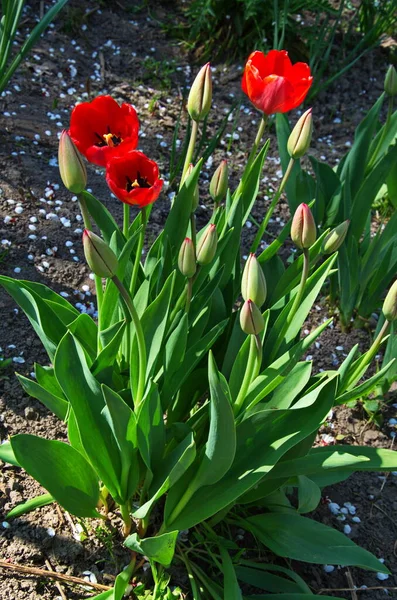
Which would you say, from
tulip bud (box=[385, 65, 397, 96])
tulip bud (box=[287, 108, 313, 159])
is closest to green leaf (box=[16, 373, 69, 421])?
tulip bud (box=[287, 108, 313, 159])

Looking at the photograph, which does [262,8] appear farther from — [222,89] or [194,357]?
[194,357]

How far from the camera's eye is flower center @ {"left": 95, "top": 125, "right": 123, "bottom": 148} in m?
1.38

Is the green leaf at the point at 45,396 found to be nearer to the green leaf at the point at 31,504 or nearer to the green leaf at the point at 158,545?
the green leaf at the point at 31,504

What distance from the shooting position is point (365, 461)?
4.61 ft

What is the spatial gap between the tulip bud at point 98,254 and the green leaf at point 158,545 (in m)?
0.50

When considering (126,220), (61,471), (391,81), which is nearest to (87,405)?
(61,471)

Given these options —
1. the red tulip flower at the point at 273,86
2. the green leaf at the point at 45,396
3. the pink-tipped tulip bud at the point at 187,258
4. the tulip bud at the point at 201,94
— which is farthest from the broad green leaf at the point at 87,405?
the red tulip flower at the point at 273,86

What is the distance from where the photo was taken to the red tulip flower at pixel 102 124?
1.39 meters

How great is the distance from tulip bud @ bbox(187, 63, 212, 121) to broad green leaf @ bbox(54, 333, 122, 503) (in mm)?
525

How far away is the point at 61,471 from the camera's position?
135 cm

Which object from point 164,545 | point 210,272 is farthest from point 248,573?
point 210,272

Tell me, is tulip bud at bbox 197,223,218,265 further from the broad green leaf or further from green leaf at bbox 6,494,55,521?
green leaf at bbox 6,494,55,521

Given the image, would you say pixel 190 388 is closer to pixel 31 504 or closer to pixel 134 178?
pixel 31 504

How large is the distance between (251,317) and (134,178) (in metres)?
0.38
